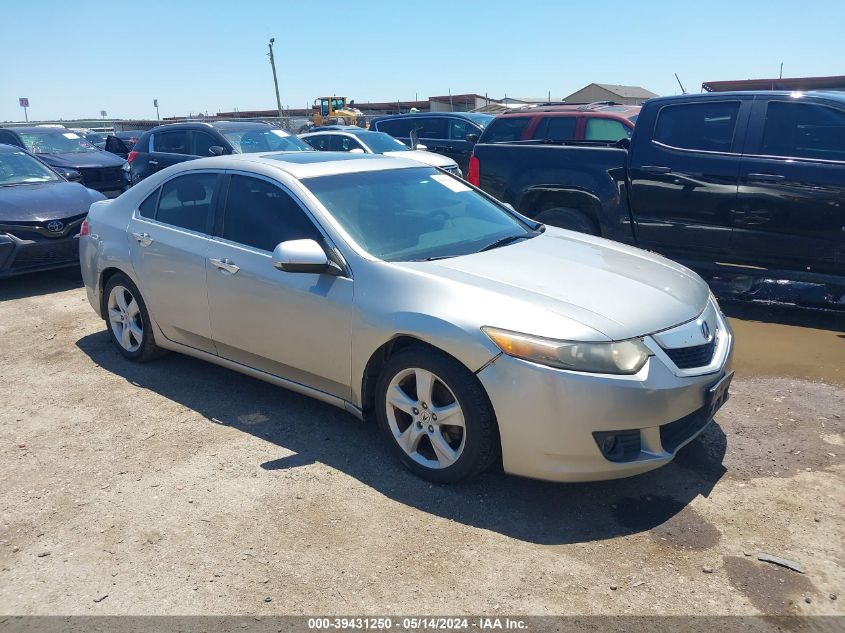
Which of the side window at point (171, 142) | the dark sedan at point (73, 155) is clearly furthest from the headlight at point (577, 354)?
the dark sedan at point (73, 155)

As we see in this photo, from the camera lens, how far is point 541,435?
3.19 meters

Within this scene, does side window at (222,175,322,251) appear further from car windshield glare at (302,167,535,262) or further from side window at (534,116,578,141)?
side window at (534,116,578,141)

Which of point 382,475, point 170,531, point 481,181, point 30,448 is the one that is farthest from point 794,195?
point 30,448

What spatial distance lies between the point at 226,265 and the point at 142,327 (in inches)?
51.1

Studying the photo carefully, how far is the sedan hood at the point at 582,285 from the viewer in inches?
130

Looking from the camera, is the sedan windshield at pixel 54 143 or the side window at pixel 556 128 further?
the sedan windshield at pixel 54 143

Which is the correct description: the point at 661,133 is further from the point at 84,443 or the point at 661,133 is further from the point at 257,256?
the point at 84,443

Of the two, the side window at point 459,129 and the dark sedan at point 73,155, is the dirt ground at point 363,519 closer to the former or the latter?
the dark sedan at point 73,155

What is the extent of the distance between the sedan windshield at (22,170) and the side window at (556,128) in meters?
6.48

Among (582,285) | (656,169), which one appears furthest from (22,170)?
(582,285)

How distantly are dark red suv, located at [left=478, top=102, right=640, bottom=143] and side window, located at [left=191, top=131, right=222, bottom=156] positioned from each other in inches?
158

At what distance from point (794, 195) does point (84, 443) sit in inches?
217

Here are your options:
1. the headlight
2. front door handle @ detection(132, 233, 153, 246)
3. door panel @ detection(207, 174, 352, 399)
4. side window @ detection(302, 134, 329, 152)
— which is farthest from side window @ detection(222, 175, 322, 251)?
side window @ detection(302, 134, 329, 152)

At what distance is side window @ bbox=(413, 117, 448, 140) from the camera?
50.0ft
